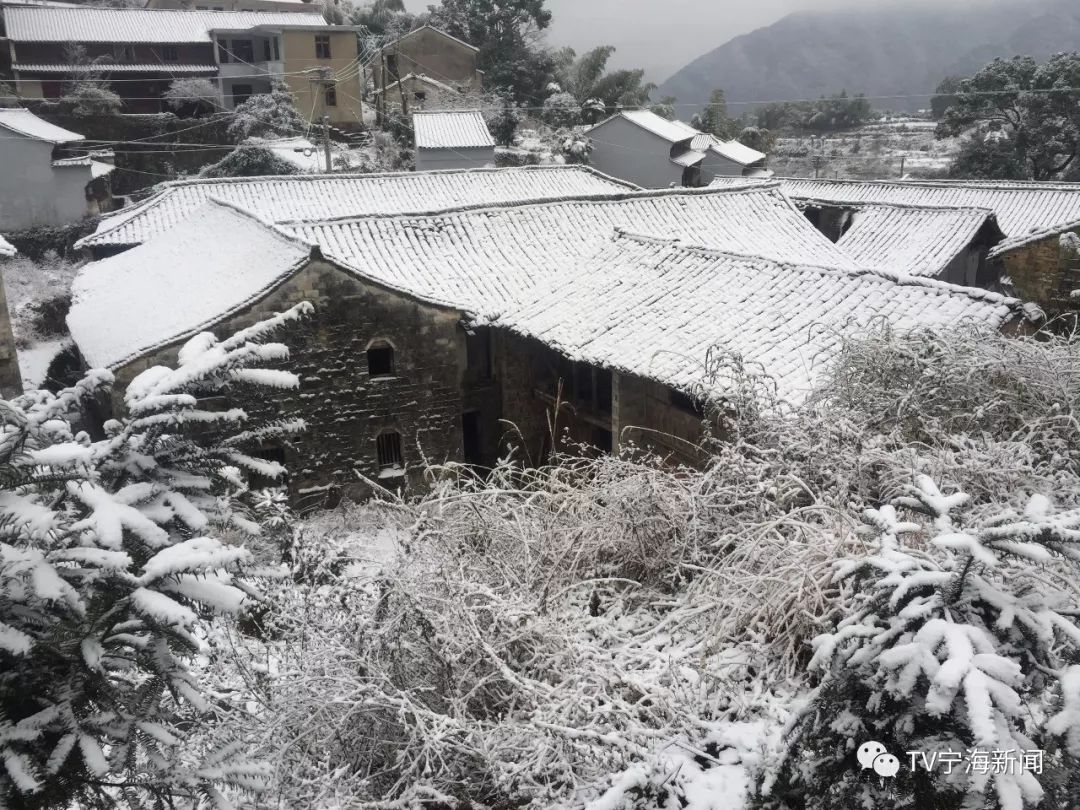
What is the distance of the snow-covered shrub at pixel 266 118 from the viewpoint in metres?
33.4

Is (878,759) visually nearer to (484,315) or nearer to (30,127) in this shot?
(484,315)

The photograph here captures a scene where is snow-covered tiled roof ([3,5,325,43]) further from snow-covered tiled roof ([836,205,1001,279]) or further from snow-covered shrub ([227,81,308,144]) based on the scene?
snow-covered tiled roof ([836,205,1001,279])

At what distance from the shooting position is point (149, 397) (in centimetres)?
347

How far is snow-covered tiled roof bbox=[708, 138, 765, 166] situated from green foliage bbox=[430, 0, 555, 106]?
10487 mm

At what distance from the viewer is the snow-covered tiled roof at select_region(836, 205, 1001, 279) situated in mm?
A: 19125

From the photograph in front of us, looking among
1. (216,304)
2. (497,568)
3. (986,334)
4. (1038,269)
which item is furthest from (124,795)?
(1038,269)

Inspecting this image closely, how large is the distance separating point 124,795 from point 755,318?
9710 millimetres

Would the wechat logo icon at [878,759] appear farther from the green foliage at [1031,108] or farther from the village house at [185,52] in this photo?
the village house at [185,52]

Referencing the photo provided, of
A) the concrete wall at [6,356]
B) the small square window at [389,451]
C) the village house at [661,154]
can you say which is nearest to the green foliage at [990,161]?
the village house at [661,154]

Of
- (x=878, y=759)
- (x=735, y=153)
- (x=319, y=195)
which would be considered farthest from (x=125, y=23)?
(x=878, y=759)

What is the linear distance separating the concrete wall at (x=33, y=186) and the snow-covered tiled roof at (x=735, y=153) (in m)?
25.0

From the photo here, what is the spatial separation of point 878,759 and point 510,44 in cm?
4515

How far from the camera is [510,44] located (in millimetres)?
43406

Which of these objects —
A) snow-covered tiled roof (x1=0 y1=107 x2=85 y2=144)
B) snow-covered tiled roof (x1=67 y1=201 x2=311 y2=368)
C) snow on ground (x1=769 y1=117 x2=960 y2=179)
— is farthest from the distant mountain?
snow-covered tiled roof (x1=67 y1=201 x2=311 y2=368)
